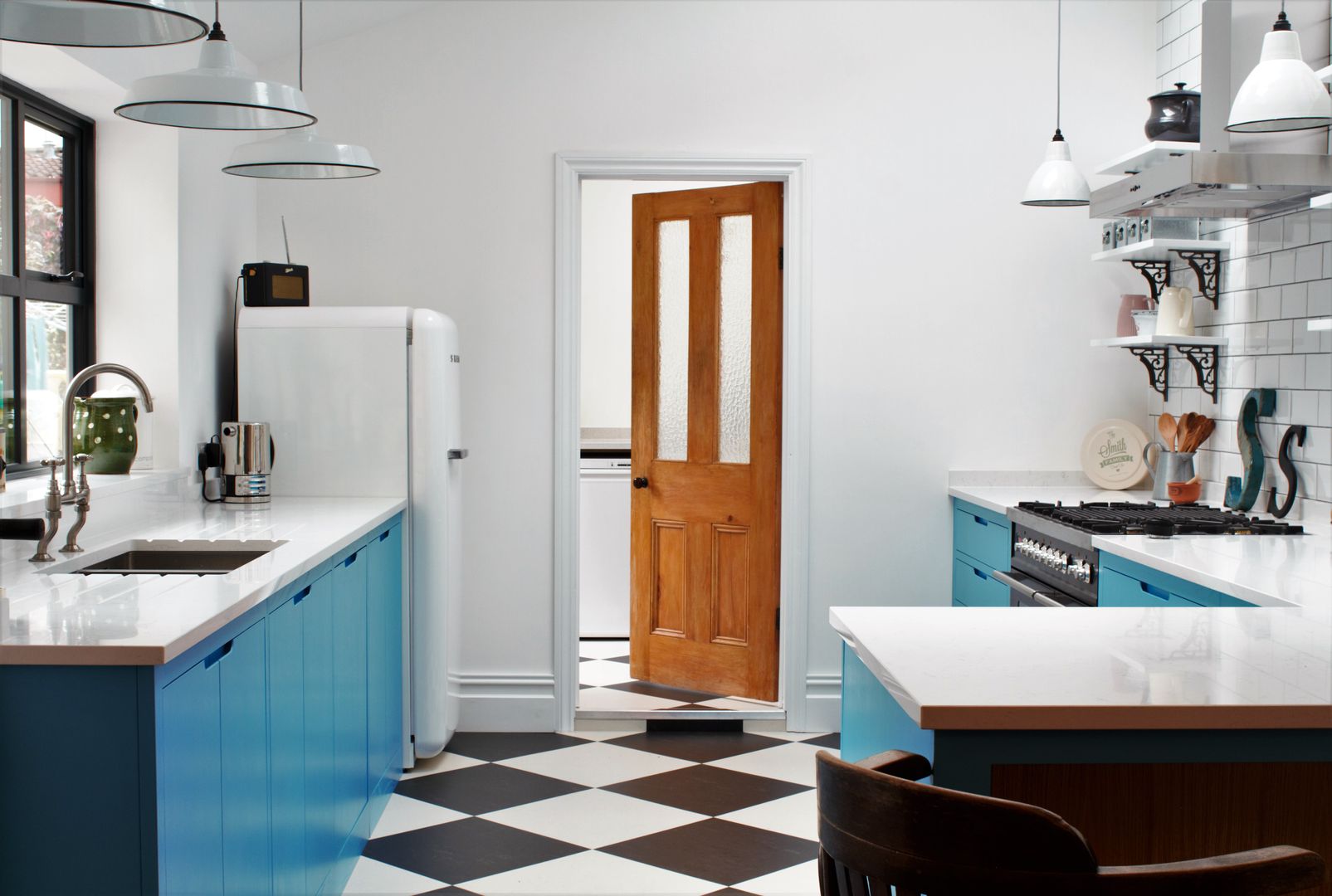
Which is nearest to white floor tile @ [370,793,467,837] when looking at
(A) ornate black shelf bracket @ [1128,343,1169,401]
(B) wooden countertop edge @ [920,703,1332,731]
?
(B) wooden countertop edge @ [920,703,1332,731]

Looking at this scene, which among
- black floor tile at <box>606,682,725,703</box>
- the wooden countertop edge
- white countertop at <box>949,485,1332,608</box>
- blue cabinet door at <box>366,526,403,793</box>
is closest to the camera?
the wooden countertop edge

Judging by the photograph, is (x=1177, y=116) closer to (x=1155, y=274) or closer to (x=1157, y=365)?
(x=1155, y=274)

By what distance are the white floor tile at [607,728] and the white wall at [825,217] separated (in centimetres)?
31

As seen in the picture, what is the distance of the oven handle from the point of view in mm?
3430

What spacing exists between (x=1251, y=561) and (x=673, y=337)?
2.67m

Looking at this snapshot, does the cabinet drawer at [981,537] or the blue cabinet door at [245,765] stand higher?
the cabinet drawer at [981,537]

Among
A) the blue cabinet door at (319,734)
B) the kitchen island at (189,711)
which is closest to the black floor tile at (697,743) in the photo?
the kitchen island at (189,711)

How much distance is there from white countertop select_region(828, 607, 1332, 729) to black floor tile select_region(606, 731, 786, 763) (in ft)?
7.24

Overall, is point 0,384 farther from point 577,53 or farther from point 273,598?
point 577,53

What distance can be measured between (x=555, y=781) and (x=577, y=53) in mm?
2636

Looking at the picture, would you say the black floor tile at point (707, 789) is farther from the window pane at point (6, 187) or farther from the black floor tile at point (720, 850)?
the window pane at point (6, 187)

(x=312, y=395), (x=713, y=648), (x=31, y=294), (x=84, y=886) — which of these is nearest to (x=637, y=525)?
(x=713, y=648)

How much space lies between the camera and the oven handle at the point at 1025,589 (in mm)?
3430

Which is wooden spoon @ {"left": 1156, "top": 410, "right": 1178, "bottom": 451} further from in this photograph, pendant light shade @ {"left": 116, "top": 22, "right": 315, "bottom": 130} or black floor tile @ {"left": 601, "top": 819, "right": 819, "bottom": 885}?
pendant light shade @ {"left": 116, "top": 22, "right": 315, "bottom": 130}
